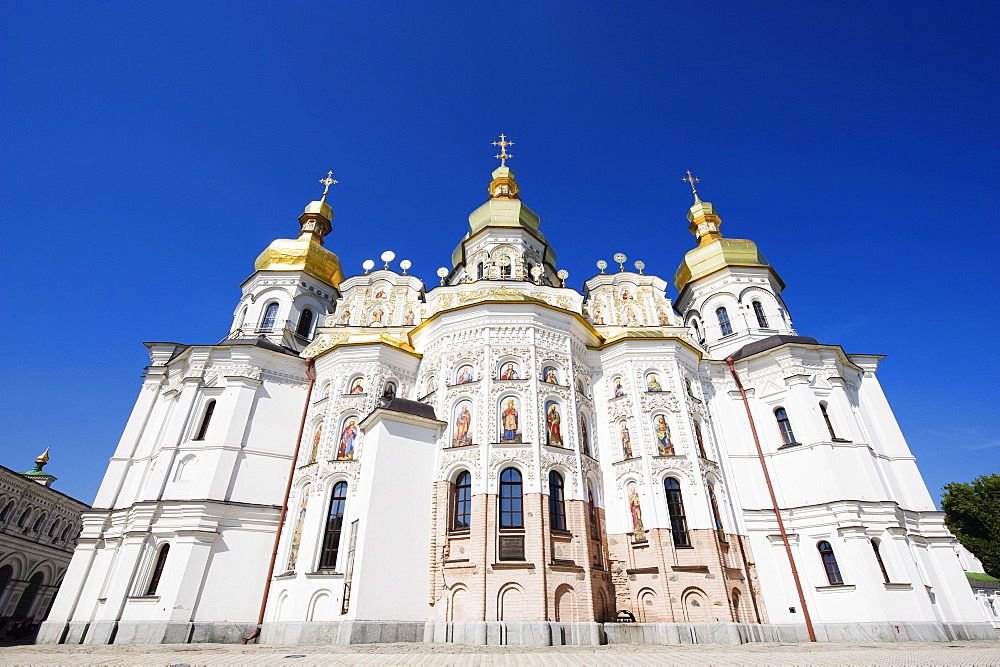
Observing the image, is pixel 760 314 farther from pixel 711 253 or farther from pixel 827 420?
pixel 827 420

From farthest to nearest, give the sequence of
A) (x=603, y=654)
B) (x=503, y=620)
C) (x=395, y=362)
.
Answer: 1. (x=395, y=362)
2. (x=503, y=620)
3. (x=603, y=654)

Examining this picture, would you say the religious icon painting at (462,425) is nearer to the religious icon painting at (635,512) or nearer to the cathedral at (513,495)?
the cathedral at (513,495)

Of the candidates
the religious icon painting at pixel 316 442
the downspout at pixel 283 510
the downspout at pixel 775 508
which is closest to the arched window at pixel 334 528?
the religious icon painting at pixel 316 442

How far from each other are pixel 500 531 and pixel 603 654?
4.85m

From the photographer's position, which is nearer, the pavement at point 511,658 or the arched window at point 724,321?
the pavement at point 511,658

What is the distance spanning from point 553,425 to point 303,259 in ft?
60.2

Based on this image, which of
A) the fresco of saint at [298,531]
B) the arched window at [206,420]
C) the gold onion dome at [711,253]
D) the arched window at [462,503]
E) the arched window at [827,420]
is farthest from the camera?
the gold onion dome at [711,253]

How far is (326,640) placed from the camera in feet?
49.5

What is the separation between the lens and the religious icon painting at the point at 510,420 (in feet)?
58.3

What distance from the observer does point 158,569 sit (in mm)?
18078

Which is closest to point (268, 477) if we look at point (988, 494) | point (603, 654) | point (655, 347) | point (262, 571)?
point (262, 571)

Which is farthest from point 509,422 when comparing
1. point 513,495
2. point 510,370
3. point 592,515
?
point 592,515

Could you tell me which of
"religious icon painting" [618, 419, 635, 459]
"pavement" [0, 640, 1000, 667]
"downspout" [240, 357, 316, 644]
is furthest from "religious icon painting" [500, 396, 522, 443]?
"downspout" [240, 357, 316, 644]

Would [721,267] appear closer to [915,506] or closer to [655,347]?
[655,347]
